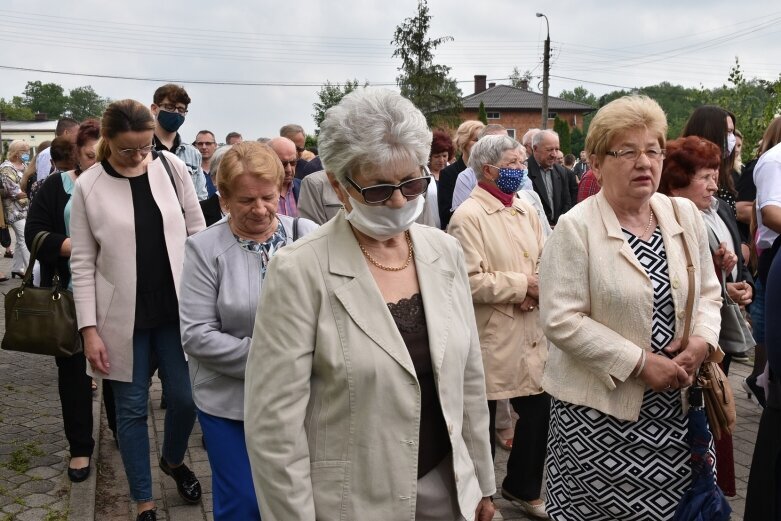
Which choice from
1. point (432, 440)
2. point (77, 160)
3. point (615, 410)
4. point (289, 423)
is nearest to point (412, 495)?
point (432, 440)

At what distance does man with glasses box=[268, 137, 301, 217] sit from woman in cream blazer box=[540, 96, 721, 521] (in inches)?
118

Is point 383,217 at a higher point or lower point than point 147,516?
higher

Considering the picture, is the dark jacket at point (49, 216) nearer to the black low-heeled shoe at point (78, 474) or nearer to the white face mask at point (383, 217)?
the black low-heeled shoe at point (78, 474)

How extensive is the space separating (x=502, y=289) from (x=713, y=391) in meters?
1.52

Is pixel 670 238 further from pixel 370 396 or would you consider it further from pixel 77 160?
pixel 77 160

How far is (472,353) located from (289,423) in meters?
0.71

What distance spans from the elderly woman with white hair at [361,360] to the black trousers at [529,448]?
2.30 m

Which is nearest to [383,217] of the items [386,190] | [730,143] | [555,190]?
[386,190]

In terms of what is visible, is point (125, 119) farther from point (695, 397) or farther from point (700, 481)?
point (700, 481)

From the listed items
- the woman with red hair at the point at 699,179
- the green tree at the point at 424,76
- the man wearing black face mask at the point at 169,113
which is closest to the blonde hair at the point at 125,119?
the man wearing black face mask at the point at 169,113

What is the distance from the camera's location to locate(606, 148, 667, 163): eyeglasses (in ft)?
11.2

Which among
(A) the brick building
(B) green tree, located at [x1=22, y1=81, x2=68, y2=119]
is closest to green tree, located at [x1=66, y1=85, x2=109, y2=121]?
(B) green tree, located at [x1=22, y1=81, x2=68, y2=119]

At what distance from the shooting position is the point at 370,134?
2.46 m

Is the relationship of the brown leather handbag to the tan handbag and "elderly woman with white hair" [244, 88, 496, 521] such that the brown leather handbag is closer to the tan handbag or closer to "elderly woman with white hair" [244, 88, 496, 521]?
"elderly woman with white hair" [244, 88, 496, 521]
